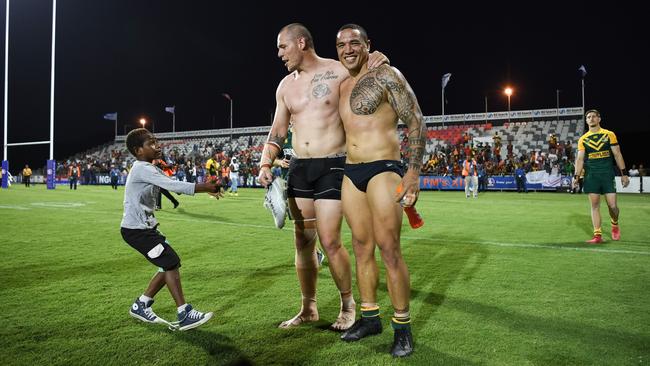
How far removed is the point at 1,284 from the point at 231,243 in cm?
338

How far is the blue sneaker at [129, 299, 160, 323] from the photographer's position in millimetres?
3664

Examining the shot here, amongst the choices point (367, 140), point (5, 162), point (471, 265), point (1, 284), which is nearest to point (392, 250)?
point (367, 140)

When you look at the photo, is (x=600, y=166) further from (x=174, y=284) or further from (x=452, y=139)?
(x=452, y=139)

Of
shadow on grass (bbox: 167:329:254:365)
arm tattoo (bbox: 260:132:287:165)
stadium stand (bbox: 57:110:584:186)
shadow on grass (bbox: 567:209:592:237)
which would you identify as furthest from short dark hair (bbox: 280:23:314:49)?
stadium stand (bbox: 57:110:584:186)

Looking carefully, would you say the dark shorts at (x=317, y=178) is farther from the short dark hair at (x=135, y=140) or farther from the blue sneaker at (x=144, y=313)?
the blue sneaker at (x=144, y=313)

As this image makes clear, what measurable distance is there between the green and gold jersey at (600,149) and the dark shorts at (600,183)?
0.29ft

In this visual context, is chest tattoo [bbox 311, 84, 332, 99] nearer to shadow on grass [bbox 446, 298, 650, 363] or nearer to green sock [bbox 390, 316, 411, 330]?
green sock [bbox 390, 316, 411, 330]

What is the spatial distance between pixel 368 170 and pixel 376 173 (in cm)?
7

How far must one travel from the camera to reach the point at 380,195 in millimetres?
3203

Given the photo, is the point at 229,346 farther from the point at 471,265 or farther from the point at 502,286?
the point at 471,265

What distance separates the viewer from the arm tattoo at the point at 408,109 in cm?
321

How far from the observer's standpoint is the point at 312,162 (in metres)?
3.81

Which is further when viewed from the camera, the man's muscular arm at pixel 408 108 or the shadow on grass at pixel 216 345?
the man's muscular arm at pixel 408 108

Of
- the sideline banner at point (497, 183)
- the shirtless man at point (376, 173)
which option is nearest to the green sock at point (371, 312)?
the shirtless man at point (376, 173)
